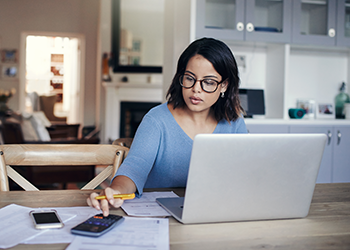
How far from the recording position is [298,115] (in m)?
2.99

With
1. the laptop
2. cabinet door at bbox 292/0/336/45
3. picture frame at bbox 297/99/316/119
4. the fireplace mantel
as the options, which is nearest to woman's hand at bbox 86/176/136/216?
the laptop

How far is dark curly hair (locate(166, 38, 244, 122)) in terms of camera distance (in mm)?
1289

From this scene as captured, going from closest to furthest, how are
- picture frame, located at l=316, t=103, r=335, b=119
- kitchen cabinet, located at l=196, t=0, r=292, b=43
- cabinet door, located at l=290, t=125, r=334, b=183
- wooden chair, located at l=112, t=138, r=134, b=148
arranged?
wooden chair, located at l=112, t=138, r=134, b=148 → kitchen cabinet, located at l=196, t=0, r=292, b=43 → cabinet door, located at l=290, t=125, r=334, b=183 → picture frame, located at l=316, t=103, r=335, b=119

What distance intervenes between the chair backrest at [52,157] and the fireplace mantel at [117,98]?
4.45 m

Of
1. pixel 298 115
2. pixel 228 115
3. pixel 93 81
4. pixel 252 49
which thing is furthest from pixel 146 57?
pixel 228 115

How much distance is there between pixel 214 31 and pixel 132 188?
2.04m

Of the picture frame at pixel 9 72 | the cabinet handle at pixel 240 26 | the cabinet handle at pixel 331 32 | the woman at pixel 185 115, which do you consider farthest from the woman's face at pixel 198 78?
the picture frame at pixel 9 72

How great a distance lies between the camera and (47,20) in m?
6.80

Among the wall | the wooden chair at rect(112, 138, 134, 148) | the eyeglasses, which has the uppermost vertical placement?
the wall

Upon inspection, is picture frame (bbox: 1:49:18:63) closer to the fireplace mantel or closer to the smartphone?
the fireplace mantel

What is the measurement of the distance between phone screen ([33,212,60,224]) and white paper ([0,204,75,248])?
0.01 meters

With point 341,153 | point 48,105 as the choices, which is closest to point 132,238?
point 341,153

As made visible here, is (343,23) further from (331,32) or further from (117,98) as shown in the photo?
(117,98)

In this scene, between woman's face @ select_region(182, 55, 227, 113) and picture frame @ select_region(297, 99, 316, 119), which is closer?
woman's face @ select_region(182, 55, 227, 113)
